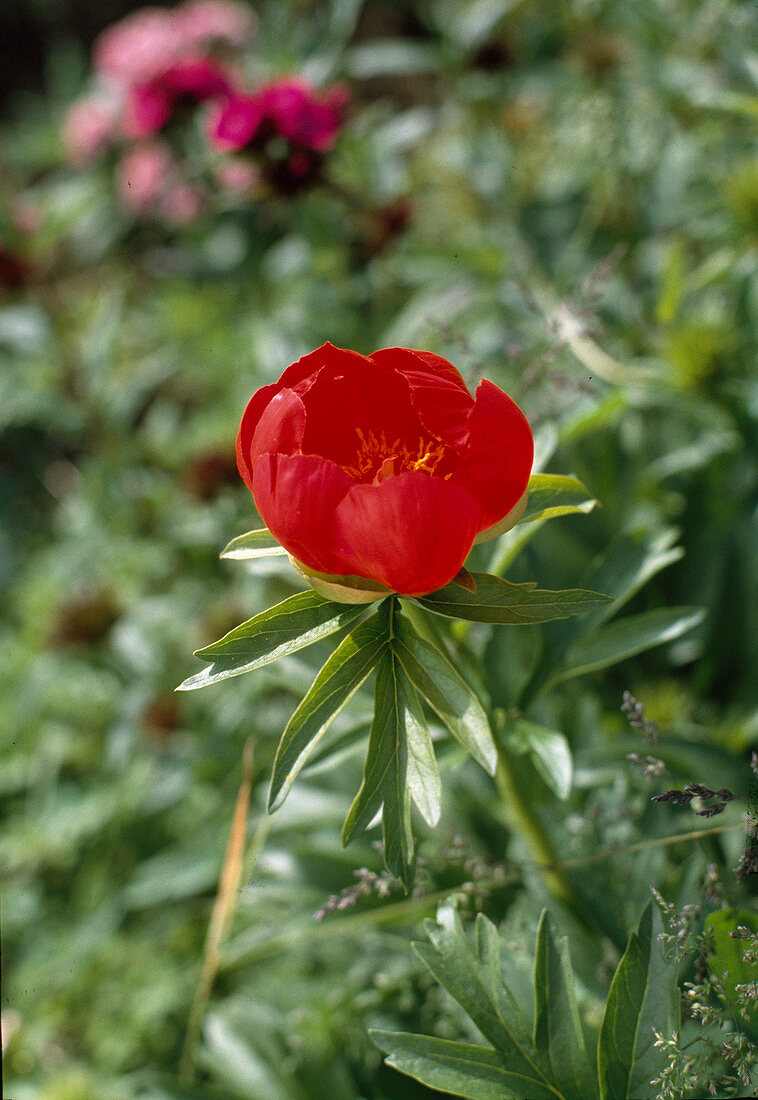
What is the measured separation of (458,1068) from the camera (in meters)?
0.50

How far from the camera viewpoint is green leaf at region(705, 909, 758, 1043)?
476mm

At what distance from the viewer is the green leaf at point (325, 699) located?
45 centimetres

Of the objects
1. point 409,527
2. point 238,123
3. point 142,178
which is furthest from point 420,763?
point 142,178

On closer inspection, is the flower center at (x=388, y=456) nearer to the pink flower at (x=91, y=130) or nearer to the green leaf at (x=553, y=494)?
the green leaf at (x=553, y=494)

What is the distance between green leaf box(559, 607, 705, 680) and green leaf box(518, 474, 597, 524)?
0.49 feet

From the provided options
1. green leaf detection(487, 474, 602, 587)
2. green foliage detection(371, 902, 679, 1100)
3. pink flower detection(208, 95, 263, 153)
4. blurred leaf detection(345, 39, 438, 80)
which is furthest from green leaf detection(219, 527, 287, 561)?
blurred leaf detection(345, 39, 438, 80)

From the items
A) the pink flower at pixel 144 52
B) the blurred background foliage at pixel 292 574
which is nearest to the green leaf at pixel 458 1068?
the blurred background foliage at pixel 292 574

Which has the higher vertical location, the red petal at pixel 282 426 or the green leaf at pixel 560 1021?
the red petal at pixel 282 426

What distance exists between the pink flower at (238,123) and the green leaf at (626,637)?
0.89 m

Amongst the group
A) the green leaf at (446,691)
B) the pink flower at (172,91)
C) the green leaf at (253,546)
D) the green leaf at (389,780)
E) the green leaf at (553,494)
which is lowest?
the green leaf at (389,780)

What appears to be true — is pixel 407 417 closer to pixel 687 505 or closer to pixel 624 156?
pixel 687 505

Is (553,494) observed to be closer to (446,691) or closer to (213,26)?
(446,691)

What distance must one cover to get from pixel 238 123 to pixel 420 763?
1.03 metres

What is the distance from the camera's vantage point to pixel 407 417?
0.48 m
